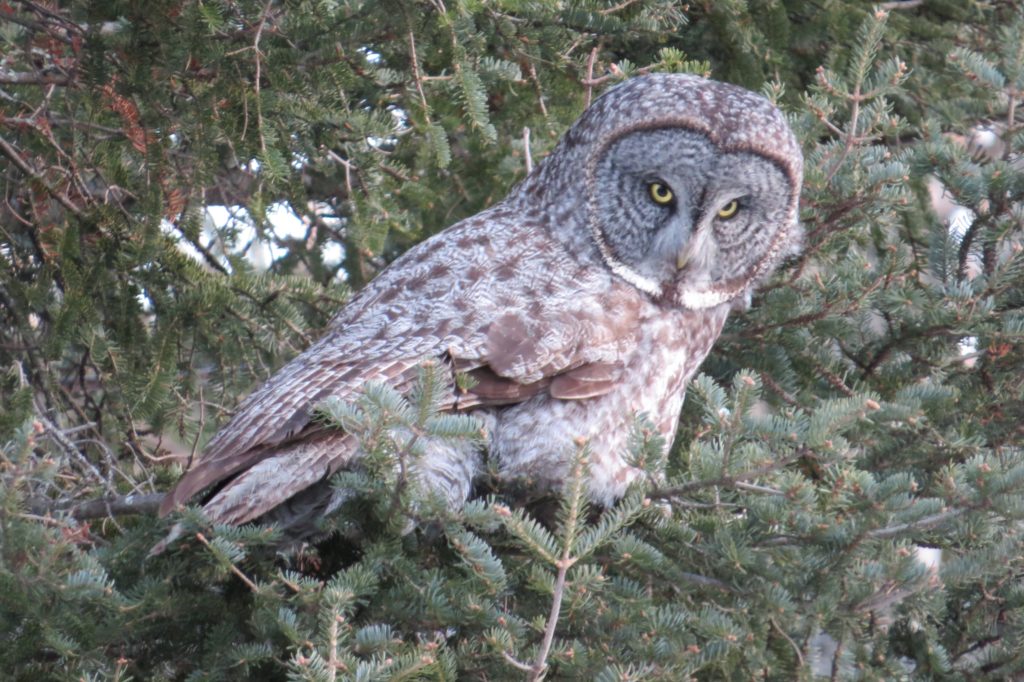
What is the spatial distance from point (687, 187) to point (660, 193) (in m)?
0.10

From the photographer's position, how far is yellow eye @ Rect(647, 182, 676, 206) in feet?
11.8

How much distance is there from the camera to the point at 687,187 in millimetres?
3545

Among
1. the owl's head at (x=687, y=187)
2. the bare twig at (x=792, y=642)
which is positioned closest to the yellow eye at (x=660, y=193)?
the owl's head at (x=687, y=187)

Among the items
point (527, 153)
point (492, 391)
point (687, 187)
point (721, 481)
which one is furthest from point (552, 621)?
point (527, 153)

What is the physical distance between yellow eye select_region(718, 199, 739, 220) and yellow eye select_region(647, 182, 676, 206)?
154 millimetres

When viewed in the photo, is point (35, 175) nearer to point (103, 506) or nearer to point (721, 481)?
point (103, 506)

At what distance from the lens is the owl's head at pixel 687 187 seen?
352 cm

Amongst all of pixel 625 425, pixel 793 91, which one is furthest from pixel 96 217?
pixel 793 91

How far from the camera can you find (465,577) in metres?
2.76

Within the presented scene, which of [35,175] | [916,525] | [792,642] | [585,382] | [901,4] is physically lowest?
[792,642]

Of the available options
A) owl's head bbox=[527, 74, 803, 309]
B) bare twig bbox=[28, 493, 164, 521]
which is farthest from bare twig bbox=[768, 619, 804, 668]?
bare twig bbox=[28, 493, 164, 521]

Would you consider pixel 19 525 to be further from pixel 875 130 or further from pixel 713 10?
pixel 713 10

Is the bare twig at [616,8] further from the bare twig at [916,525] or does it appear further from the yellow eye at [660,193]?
the bare twig at [916,525]

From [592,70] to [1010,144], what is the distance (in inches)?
49.5
